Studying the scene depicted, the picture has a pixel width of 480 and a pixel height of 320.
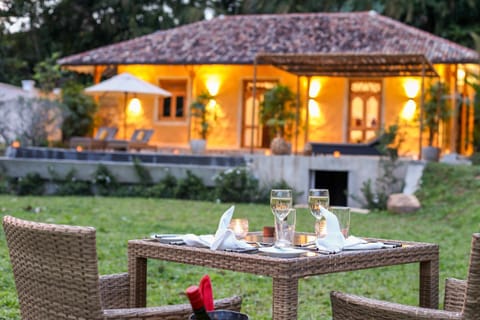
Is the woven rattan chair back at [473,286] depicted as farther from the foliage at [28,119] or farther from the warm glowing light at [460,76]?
Result: the warm glowing light at [460,76]

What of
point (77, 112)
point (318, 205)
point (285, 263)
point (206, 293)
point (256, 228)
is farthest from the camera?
point (77, 112)

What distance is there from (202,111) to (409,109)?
497 centimetres

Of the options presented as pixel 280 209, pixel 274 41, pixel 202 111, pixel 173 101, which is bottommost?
pixel 280 209

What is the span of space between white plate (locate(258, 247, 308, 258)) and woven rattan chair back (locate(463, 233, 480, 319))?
75 centimetres

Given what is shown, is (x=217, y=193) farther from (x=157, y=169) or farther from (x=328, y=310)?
(x=328, y=310)

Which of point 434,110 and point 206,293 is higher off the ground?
point 434,110

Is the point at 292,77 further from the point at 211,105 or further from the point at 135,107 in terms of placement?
the point at 135,107

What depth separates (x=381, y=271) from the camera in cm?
930

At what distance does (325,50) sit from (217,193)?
6.54 meters

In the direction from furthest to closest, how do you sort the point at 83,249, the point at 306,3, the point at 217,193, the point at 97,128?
the point at 306,3
the point at 97,128
the point at 217,193
the point at 83,249

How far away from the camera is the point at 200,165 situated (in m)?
18.7

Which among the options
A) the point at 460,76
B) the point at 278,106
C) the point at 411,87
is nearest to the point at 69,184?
the point at 278,106

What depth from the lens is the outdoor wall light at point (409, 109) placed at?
2233 centimetres

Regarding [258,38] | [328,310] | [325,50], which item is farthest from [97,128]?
[328,310]
